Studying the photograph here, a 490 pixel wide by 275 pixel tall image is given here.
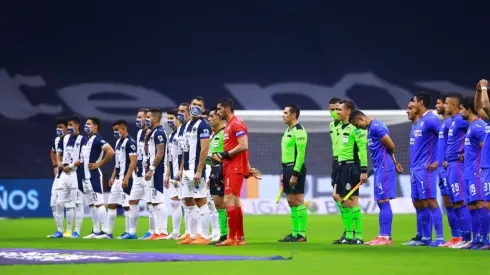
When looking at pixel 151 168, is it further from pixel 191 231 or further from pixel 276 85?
pixel 276 85

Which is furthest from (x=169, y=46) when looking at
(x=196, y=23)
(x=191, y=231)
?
(x=191, y=231)

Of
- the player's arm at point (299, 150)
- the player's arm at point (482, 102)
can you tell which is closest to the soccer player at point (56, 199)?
the player's arm at point (299, 150)

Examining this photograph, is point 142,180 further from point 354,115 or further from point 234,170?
point 354,115

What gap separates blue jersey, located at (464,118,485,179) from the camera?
13.7 metres

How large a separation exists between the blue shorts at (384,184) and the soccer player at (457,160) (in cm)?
118

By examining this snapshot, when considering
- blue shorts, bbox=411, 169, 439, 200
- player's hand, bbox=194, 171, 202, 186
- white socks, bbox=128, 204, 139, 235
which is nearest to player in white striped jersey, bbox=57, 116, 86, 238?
white socks, bbox=128, 204, 139, 235

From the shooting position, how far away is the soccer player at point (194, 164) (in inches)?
623

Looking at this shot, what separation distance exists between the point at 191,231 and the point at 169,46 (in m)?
21.4

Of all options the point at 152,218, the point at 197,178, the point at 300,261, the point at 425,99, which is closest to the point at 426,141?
the point at 425,99

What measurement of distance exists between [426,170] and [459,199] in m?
0.86

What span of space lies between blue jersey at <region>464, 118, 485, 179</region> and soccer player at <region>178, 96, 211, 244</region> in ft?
13.5

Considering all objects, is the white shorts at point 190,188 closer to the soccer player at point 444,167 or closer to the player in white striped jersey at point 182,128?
the player in white striped jersey at point 182,128

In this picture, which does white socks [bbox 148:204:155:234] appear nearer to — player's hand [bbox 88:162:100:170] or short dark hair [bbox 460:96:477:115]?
player's hand [bbox 88:162:100:170]

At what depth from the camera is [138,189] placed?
1847 cm
